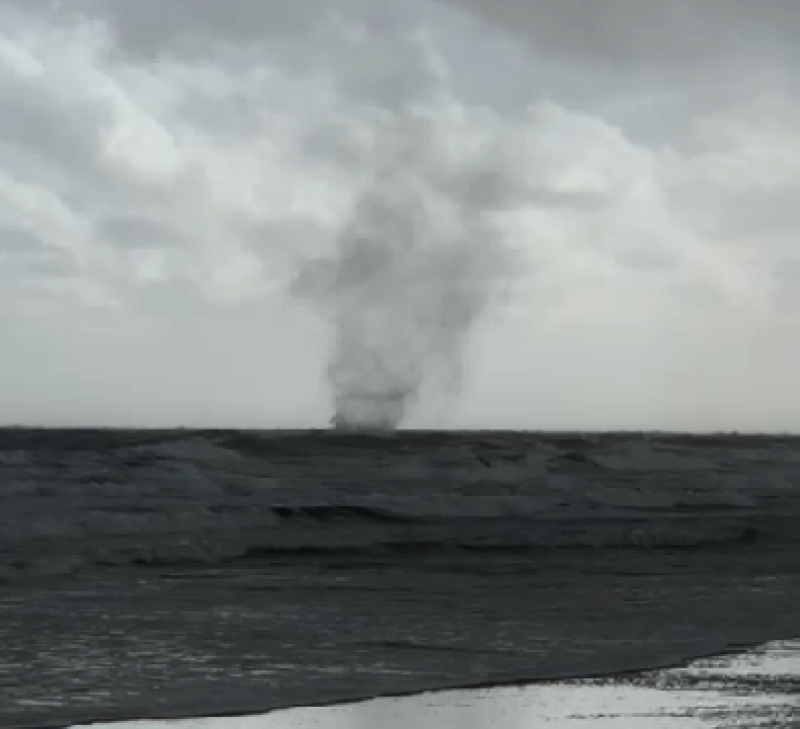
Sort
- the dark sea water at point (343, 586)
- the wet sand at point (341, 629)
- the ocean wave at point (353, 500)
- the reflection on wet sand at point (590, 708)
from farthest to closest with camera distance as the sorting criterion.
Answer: the ocean wave at point (353, 500) < the dark sea water at point (343, 586) < the wet sand at point (341, 629) < the reflection on wet sand at point (590, 708)

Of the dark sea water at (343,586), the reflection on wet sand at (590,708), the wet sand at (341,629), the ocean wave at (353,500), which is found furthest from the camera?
the ocean wave at (353,500)

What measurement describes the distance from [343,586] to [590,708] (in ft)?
22.8

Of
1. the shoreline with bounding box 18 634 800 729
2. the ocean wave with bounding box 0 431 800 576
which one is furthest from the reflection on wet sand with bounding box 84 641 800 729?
the ocean wave with bounding box 0 431 800 576

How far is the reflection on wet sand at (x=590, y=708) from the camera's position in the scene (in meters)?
9.30

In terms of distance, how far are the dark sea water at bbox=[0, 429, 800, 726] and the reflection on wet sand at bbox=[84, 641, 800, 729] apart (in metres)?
0.39

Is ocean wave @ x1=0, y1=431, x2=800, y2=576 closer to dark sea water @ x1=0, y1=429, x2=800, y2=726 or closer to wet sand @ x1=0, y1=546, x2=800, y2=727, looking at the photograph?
dark sea water @ x1=0, y1=429, x2=800, y2=726

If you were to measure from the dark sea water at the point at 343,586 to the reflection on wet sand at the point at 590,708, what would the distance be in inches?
15.3

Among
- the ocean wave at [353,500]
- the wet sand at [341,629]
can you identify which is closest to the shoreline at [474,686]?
the wet sand at [341,629]

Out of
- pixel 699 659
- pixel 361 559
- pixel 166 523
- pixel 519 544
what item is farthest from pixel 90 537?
pixel 699 659

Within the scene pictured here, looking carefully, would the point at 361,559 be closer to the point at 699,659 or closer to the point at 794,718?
the point at 699,659

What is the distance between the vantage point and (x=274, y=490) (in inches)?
1436

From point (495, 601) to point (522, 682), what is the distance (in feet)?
15.3

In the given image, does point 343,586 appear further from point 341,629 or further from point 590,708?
point 590,708

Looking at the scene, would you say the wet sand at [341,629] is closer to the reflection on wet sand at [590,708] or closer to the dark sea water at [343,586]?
the dark sea water at [343,586]
